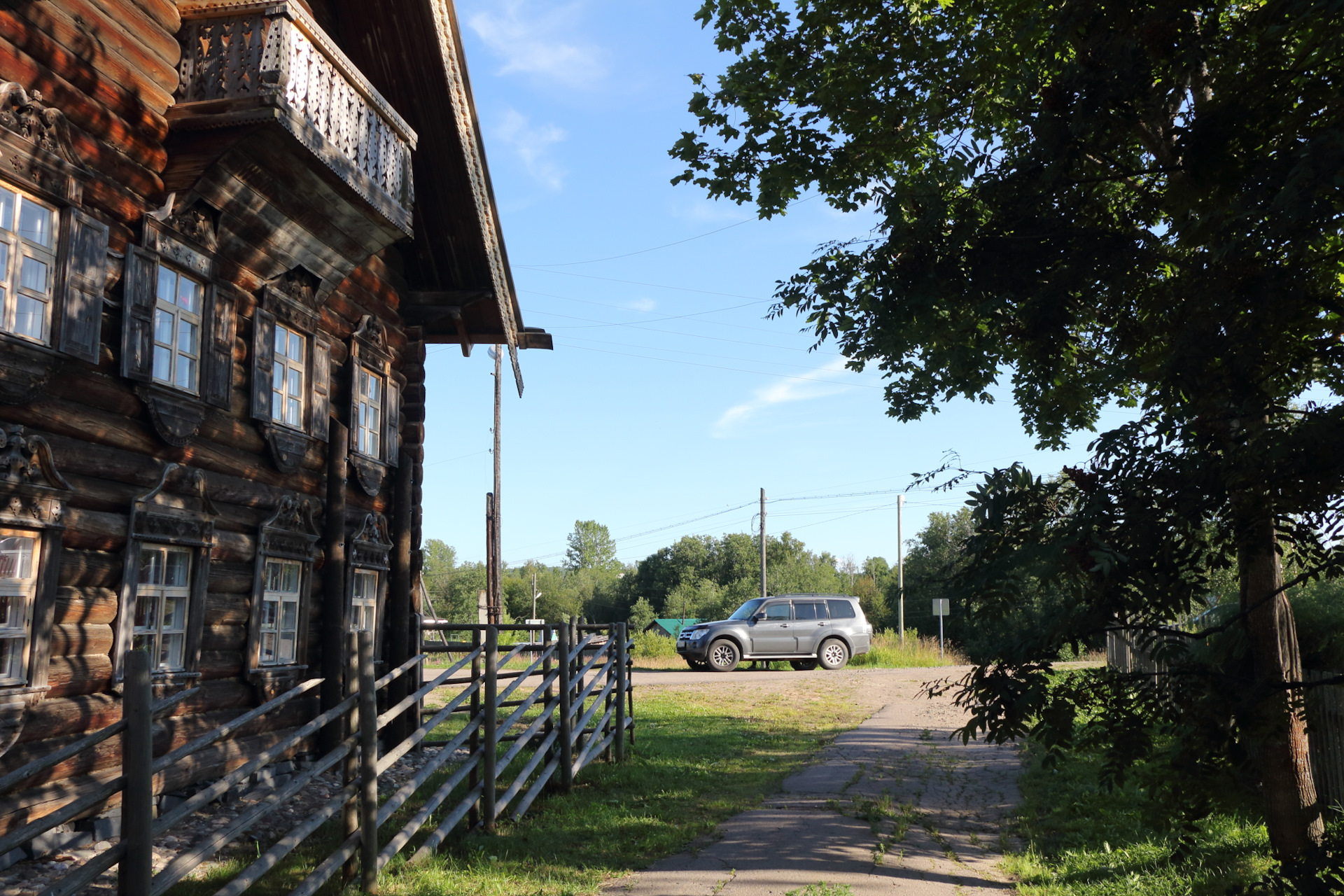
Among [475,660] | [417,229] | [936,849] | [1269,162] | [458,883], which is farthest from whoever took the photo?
[417,229]

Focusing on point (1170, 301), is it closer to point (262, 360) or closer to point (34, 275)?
point (34, 275)

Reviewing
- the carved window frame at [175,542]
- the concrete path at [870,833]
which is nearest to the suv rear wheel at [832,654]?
the concrete path at [870,833]

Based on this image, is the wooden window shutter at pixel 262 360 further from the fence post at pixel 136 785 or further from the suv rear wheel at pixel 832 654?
the suv rear wheel at pixel 832 654

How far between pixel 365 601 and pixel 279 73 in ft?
19.7

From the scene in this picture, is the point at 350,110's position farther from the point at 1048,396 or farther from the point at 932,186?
the point at 1048,396

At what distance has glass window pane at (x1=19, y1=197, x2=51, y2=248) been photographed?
6.70 metres

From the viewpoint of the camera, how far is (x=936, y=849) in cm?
735

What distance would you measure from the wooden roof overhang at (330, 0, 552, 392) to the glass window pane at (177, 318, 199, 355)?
424cm

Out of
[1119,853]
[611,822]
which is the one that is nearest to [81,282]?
[611,822]

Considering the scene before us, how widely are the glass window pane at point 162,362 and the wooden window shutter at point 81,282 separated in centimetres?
72

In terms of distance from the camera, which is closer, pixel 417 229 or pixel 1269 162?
pixel 1269 162

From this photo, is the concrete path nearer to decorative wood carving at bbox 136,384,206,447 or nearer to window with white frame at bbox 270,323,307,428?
decorative wood carving at bbox 136,384,206,447

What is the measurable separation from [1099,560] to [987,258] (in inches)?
74.3

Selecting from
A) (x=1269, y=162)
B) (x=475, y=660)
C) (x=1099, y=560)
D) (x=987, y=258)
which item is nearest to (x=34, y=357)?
(x=475, y=660)
